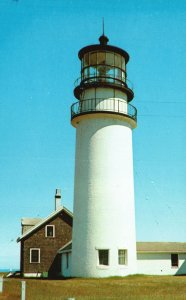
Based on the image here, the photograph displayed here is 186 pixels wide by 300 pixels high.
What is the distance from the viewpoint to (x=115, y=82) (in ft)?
91.0

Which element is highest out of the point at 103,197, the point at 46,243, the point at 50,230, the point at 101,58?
the point at 101,58

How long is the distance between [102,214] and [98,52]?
9.80m

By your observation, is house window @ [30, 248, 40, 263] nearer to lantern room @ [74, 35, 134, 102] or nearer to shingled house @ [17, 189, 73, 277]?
shingled house @ [17, 189, 73, 277]

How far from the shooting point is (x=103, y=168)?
26688mm

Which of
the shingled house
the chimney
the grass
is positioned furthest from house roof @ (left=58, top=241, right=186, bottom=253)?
the grass

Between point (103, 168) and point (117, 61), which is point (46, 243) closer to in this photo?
point (103, 168)

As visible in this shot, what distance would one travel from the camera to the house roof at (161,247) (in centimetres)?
3215

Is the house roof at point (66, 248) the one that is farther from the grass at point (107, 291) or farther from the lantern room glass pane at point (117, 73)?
the lantern room glass pane at point (117, 73)

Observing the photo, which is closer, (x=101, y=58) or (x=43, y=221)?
(x=101, y=58)

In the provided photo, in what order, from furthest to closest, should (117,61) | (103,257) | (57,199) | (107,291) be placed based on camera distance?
(57,199) < (117,61) < (103,257) < (107,291)

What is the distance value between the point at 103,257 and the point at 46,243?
1085cm

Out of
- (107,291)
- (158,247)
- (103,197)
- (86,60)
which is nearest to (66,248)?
(158,247)

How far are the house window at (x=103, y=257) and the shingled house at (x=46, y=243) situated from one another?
9764mm

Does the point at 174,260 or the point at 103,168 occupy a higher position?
the point at 103,168
